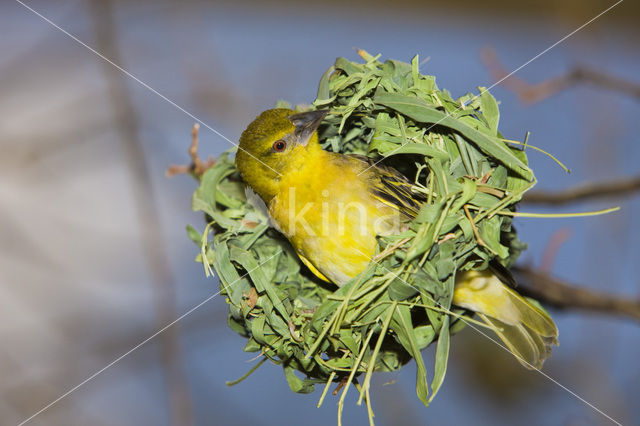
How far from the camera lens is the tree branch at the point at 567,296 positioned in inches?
73.5

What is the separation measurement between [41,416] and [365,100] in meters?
2.83

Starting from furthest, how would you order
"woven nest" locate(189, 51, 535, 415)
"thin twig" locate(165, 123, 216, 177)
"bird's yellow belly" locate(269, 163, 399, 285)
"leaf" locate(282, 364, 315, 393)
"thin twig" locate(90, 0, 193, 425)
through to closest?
1. "thin twig" locate(90, 0, 193, 425)
2. "thin twig" locate(165, 123, 216, 177)
3. "leaf" locate(282, 364, 315, 393)
4. "bird's yellow belly" locate(269, 163, 399, 285)
5. "woven nest" locate(189, 51, 535, 415)

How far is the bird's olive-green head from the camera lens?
156 cm

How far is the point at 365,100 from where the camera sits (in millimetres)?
1501

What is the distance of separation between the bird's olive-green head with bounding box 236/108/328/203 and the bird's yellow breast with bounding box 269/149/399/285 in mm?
28

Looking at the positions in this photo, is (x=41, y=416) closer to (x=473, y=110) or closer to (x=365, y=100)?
(x=365, y=100)

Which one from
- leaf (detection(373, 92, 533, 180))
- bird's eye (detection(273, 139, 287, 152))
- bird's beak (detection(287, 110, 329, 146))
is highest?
leaf (detection(373, 92, 533, 180))

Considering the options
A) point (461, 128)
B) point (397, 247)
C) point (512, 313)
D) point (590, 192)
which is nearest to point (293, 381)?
point (397, 247)

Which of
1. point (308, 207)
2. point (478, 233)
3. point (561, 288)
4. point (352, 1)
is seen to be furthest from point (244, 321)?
point (352, 1)

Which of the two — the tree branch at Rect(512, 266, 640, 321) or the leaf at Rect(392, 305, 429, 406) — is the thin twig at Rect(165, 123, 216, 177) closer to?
the leaf at Rect(392, 305, 429, 406)

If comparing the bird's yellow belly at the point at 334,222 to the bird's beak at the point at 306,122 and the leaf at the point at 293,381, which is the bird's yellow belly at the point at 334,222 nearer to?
the bird's beak at the point at 306,122

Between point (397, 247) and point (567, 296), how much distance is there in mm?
995

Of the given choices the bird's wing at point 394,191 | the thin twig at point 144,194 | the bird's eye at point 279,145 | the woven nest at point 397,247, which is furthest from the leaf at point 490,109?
the thin twig at point 144,194

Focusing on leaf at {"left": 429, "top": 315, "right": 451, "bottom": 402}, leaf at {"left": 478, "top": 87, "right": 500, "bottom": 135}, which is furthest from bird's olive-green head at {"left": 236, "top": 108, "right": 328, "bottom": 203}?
leaf at {"left": 429, "top": 315, "right": 451, "bottom": 402}
